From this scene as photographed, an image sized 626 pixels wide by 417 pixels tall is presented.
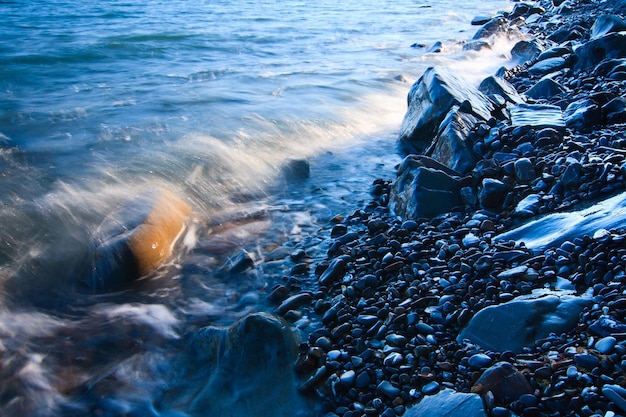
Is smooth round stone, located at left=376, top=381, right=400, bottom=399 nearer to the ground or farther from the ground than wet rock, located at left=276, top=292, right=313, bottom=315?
farther from the ground

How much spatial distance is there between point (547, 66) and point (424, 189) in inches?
180

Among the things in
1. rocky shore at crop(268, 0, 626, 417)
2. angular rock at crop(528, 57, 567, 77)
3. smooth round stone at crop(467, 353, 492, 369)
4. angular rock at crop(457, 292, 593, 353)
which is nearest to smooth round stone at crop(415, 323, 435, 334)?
rocky shore at crop(268, 0, 626, 417)

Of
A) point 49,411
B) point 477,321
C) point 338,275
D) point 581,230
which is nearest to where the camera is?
point 477,321

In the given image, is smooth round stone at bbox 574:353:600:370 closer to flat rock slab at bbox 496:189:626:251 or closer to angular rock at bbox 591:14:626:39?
flat rock slab at bbox 496:189:626:251

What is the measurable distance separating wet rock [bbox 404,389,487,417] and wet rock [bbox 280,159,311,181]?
3.41 meters

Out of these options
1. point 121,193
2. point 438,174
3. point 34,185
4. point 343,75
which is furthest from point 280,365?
point 343,75

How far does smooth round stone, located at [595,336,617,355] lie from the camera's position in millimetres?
2107

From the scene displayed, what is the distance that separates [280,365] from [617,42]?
6211 mm

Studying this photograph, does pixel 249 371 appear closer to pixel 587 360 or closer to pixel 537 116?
pixel 587 360

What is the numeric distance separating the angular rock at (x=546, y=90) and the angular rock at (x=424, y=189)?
2460mm

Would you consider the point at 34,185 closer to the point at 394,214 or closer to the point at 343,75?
the point at 394,214

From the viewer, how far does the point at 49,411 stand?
2.76m

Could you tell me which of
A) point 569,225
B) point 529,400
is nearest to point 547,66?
point 569,225

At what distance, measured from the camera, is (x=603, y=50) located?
661 cm
